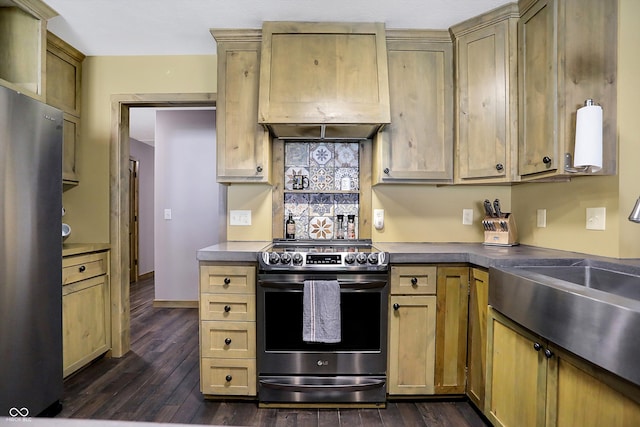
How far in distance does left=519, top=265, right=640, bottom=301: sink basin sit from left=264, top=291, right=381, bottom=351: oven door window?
2.86 feet

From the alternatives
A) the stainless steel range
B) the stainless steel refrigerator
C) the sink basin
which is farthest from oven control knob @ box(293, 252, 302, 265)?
the stainless steel refrigerator

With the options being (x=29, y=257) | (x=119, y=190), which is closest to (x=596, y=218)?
(x=29, y=257)

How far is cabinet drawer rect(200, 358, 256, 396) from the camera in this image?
201 cm

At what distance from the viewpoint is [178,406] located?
2.02 m

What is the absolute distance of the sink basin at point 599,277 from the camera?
1516mm

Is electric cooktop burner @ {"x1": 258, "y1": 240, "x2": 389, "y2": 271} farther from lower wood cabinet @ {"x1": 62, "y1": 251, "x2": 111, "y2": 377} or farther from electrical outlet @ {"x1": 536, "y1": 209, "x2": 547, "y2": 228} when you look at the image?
lower wood cabinet @ {"x1": 62, "y1": 251, "x2": 111, "y2": 377}

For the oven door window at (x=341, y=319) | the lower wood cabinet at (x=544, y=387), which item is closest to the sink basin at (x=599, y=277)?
the lower wood cabinet at (x=544, y=387)

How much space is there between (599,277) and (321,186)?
1767mm

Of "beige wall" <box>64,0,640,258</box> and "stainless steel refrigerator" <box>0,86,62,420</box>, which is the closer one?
"stainless steel refrigerator" <box>0,86,62,420</box>

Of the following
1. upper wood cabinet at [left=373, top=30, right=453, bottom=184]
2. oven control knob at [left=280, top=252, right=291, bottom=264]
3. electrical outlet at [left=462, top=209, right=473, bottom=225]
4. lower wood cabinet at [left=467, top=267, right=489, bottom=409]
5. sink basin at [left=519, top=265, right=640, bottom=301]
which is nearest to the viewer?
sink basin at [left=519, top=265, right=640, bottom=301]

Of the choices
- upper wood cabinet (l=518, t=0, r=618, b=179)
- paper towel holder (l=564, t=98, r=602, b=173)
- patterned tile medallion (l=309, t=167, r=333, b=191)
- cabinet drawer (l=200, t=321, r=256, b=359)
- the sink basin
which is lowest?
cabinet drawer (l=200, t=321, r=256, b=359)

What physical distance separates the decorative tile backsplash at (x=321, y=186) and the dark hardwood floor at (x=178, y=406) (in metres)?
1.23

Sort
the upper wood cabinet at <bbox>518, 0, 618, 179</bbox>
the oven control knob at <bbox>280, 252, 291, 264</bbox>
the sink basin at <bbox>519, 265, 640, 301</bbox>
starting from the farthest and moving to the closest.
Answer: the oven control knob at <bbox>280, 252, 291, 264</bbox>
the upper wood cabinet at <bbox>518, 0, 618, 179</bbox>
the sink basin at <bbox>519, 265, 640, 301</bbox>

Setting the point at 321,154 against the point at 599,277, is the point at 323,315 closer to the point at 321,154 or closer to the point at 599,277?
the point at 321,154
